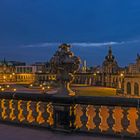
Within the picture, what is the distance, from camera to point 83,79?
4719 centimetres

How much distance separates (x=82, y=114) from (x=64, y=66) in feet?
3.73

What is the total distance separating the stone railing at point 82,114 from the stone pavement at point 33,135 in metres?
0.20

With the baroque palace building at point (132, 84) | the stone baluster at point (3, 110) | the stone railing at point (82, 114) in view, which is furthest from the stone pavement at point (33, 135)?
the baroque palace building at point (132, 84)

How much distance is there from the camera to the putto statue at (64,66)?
7.36 metres

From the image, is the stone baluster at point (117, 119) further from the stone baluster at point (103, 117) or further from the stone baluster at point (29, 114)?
the stone baluster at point (29, 114)

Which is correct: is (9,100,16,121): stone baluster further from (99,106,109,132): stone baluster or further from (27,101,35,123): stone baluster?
(99,106,109,132): stone baluster

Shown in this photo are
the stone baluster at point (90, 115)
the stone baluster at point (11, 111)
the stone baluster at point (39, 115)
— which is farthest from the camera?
the stone baluster at point (11, 111)

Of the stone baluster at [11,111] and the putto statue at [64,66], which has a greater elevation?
the putto statue at [64,66]

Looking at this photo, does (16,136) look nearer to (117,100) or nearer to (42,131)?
(42,131)

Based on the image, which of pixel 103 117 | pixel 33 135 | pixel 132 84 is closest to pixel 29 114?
pixel 33 135

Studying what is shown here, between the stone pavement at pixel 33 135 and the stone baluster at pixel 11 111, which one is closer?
the stone pavement at pixel 33 135

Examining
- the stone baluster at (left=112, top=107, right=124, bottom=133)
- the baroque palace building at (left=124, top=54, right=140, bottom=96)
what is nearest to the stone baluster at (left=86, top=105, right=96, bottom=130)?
the stone baluster at (left=112, top=107, right=124, bottom=133)

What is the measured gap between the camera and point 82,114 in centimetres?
736

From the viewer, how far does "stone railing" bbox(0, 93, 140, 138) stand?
6727 millimetres
